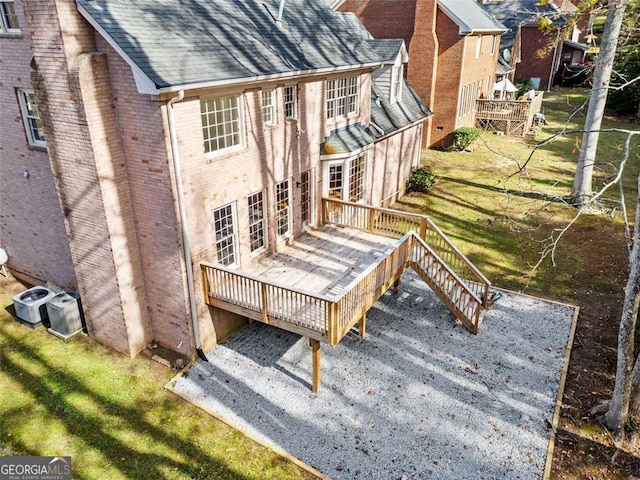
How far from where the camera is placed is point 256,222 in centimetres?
1319

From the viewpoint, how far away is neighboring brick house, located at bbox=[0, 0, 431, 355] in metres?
9.79

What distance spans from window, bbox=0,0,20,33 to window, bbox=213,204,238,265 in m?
6.57

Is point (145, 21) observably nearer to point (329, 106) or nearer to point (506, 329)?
point (329, 106)

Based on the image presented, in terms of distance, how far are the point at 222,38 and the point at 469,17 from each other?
Result: 23.8m

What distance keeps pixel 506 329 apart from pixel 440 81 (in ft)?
67.6

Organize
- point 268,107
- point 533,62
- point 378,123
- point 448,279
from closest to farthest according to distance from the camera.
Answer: point 268,107
point 448,279
point 378,123
point 533,62

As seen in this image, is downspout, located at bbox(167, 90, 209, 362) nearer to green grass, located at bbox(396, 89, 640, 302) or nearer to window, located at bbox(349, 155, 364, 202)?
green grass, located at bbox(396, 89, 640, 302)

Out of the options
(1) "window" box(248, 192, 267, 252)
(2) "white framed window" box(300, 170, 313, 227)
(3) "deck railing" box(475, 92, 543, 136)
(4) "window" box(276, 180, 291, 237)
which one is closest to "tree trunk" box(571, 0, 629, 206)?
(2) "white framed window" box(300, 170, 313, 227)

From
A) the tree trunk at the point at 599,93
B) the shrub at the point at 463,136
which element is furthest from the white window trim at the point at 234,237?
the shrub at the point at 463,136

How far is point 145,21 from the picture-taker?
1021 centimetres

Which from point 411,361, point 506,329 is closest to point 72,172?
point 411,361

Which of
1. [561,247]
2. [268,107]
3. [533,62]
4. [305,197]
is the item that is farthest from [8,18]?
[533,62]

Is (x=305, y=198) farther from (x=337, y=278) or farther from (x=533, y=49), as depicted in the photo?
(x=533, y=49)

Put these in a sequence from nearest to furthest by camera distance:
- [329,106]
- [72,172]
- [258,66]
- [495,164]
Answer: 1. [72,172]
2. [258,66]
3. [329,106]
4. [495,164]
